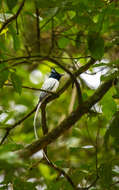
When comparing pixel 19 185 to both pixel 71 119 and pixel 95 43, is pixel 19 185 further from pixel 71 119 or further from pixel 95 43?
pixel 95 43

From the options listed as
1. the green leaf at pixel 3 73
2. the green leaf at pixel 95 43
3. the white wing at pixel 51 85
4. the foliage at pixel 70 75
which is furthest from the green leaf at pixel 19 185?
the white wing at pixel 51 85

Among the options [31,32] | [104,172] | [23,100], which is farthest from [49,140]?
[31,32]

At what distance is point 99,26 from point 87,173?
79 cm

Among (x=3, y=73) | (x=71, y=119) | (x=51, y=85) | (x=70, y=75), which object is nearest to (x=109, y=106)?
(x=70, y=75)

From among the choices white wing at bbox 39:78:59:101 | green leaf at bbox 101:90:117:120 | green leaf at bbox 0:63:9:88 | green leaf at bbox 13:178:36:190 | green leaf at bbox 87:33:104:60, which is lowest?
green leaf at bbox 13:178:36:190

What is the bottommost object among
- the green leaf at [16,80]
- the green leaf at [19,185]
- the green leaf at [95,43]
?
the green leaf at [19,185]

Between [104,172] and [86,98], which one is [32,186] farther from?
[86,98]

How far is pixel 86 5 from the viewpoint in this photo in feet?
4.48

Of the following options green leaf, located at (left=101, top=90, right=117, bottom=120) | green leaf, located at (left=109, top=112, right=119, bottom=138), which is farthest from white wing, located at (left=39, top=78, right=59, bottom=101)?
green leaf, located at (left=109, top=112, right=119, bottom=138)

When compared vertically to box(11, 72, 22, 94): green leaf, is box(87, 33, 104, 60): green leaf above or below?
above

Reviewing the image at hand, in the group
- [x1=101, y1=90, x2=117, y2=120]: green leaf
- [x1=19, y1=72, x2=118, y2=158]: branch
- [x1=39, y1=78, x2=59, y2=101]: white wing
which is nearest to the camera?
[x1=101, y1=90, x2=117, y2=120]: green leaf

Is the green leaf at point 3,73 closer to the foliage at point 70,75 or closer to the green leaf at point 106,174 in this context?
the foliage at point 70,75

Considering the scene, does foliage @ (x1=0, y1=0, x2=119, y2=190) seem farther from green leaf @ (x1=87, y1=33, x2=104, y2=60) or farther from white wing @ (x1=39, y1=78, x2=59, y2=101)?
white wing @ (x1=39, y1=78, x2=59, y2=101)

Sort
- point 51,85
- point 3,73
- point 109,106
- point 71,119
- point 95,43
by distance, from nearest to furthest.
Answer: point 95,43, point 3,73, point 109,106, point 71,119, point 51,85
